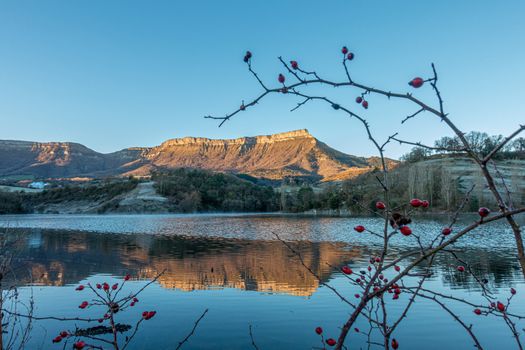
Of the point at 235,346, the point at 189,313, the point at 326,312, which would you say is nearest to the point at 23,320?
the point at 189,313

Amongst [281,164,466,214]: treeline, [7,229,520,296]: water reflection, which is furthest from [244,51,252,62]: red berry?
[281,164,466,214]: treeline

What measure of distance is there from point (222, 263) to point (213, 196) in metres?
93.6

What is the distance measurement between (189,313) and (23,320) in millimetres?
4230

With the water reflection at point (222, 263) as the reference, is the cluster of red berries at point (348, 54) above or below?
above

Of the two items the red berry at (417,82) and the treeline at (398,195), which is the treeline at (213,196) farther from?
the red berry at (417,82)

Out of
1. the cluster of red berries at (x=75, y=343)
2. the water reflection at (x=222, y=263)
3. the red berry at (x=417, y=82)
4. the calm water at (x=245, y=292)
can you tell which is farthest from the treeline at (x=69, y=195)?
the red berry at (x=417, y=82)

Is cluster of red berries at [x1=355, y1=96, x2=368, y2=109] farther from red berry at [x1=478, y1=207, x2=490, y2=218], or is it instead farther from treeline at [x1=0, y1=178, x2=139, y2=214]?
treeline at [x1=0, y1=178, x2=139, y2=214]

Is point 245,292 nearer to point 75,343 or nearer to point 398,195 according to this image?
point 75,343

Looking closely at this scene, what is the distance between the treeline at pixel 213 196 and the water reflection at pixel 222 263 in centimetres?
7933

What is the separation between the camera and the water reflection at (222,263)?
13969mm

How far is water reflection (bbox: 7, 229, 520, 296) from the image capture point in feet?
45.8

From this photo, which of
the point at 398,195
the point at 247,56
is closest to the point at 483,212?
the point at 247,56

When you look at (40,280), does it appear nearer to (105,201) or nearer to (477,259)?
(477,259)

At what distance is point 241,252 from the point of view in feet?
70.8
